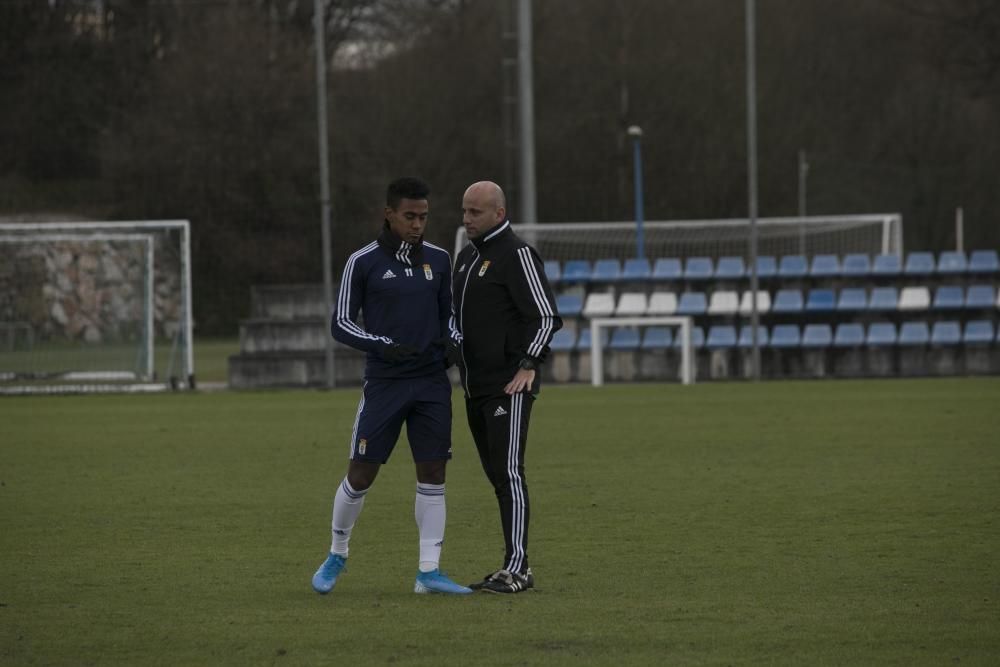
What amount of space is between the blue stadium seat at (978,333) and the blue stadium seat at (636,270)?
524cm

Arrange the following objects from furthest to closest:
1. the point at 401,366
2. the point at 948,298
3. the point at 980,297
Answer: the point at 948,298, the point at 980,297, the point at 401,366

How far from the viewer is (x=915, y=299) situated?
83.8 feet

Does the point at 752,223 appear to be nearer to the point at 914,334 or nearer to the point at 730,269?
the point at 730,269

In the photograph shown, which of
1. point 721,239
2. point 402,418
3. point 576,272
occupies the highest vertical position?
point 721,239

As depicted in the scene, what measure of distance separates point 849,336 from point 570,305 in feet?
15.0

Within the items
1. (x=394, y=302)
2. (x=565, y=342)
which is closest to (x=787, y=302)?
(x=565, y=342)

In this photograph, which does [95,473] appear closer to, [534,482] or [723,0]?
[534,482]

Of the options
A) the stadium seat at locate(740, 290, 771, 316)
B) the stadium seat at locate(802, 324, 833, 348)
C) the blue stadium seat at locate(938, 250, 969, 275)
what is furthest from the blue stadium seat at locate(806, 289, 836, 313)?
the blue stadium seat at locate(938, 250, 969, 275)

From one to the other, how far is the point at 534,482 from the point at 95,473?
3610 mm

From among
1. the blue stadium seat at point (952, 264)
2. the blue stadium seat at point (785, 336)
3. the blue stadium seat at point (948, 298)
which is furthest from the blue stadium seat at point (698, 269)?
the blue stadium seat at point (952, 264)

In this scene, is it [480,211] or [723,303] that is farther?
[723,303]

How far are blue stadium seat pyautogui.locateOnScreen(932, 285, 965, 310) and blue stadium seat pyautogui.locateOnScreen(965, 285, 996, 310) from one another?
11cm

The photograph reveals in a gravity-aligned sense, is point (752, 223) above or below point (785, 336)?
above

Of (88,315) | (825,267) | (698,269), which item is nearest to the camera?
(88,315)
